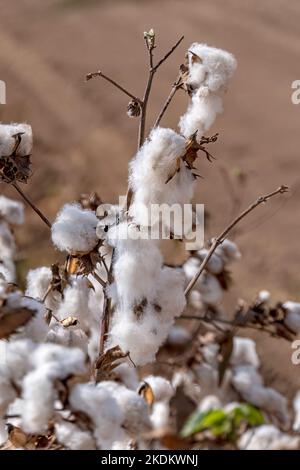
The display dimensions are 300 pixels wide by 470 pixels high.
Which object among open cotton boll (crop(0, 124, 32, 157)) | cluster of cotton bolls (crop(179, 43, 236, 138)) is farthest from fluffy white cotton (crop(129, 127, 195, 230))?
open cotton boll (crop(0, 124, 32, 157))

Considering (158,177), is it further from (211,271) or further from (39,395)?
(211,271)

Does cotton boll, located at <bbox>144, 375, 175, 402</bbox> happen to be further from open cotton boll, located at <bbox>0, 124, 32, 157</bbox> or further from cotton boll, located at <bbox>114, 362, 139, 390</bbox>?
open cotton boll, located at <bbox>0, 124, 32, 157</bbox>

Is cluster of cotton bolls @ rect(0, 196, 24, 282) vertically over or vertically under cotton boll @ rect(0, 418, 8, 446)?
over

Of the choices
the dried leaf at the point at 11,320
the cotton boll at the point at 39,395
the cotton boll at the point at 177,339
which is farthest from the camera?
the cotton boll at the point at 177,339

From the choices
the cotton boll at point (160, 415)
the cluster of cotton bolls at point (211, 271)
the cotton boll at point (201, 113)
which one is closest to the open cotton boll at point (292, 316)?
the cluster of cotton bolls at point (211, 271)

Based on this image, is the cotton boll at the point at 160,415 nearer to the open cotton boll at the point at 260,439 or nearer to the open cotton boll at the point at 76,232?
the open cotton boll at the point at 260,439

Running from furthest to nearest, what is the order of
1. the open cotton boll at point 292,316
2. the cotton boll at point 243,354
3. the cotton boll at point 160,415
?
the cotton boll at point 243,354
the open cotton boll at point 292,316
the cotton boll at point 160,415
